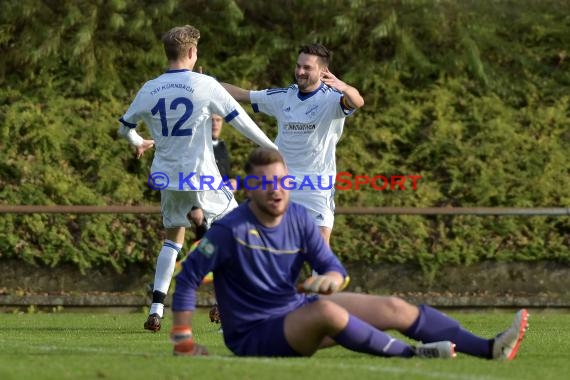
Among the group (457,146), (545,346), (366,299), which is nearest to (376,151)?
(457,146)

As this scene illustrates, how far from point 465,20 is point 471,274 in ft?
14.2

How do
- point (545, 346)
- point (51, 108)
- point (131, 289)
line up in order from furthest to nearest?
point (51, 108) → point (131, 289) → point (545, 346)

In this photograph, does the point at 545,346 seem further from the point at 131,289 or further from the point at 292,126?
the point at 131,289

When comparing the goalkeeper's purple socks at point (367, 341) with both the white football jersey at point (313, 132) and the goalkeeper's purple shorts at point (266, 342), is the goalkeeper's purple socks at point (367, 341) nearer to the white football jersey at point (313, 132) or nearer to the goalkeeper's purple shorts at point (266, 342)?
the goalkeeper's purple shorts at point (266, 342)

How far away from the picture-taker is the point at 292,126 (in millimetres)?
10953

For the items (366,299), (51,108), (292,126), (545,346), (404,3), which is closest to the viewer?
(366,299)

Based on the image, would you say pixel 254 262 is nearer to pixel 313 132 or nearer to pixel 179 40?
pixel 179 40

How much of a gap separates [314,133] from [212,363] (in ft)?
15.0

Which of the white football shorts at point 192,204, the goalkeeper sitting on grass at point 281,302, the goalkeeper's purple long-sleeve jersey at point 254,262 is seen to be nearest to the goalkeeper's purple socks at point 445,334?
the goalkeeper sitting on grass at point 281,302

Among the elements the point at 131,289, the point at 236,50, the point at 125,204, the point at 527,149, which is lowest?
the point at 131,289

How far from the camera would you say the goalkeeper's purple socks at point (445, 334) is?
22.9 feet

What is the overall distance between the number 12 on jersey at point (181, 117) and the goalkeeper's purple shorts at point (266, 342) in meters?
3.55

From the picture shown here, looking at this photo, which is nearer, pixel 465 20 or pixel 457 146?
pixel 457 146

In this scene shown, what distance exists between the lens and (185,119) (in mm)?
10195
